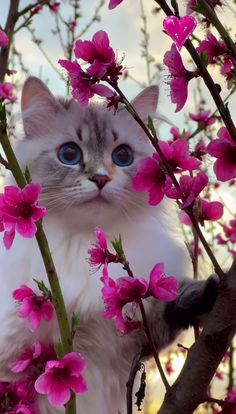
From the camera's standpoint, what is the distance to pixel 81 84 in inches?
45.3

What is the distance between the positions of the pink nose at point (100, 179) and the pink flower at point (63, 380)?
604mm

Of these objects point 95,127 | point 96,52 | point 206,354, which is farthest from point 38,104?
point 206,354

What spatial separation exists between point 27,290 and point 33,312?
5cm

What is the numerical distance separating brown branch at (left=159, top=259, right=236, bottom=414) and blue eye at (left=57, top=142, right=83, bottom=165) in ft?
2.84

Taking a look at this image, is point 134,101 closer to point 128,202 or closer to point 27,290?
point 128,202

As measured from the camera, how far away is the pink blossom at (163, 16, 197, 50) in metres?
1.01

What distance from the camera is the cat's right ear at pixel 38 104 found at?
6.33ft

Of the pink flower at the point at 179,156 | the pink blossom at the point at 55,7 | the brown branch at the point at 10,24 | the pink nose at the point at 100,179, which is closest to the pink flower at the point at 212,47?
the pink flower at the point at 179,156

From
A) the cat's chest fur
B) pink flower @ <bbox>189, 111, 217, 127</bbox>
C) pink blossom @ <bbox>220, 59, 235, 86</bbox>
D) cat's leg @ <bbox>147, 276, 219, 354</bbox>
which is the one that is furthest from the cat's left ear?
cat's leg @ <bbox>147, 276, 219, 354</bbox>

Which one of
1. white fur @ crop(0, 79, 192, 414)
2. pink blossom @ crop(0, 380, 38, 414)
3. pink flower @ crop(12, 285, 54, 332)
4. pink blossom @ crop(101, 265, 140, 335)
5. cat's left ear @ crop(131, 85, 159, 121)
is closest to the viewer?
pink blossom @ crop(101, 265, 140, 335)

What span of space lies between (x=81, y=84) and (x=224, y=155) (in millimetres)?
310

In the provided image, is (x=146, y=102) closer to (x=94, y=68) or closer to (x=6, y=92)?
(x=6, y=92)

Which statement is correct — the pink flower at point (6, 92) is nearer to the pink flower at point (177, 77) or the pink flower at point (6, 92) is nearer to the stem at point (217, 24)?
the pink flower at point (177, 77)

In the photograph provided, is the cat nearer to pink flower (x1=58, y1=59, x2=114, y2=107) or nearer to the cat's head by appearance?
the cat's head
